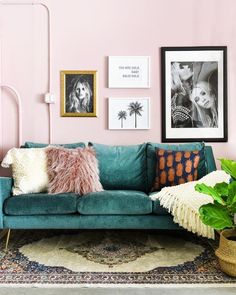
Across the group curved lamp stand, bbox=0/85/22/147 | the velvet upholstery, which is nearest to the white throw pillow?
the velvet upholstery

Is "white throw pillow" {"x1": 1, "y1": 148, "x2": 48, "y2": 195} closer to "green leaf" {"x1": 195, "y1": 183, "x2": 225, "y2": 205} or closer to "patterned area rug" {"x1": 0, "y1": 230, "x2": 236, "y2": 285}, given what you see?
"patterned area rug" {"x1": 0, "y1": 230, "x2": 236, "y2": 285}

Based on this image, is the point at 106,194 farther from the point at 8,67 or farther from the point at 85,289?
the point at 8,67

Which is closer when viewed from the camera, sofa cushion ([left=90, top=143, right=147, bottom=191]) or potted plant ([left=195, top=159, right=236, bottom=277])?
potted plant ([left=195, top=159, right=236, bottom=277])

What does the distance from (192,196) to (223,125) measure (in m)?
1.24

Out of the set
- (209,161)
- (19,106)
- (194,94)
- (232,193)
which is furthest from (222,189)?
(19,106)

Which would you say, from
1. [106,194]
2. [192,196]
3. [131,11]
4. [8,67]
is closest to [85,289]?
[106,194]

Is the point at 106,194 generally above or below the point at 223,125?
below

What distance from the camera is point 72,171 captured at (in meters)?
2.66

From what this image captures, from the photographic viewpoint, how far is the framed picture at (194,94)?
332 cm

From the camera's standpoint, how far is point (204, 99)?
3332 millimetres

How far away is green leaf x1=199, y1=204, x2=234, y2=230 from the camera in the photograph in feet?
6.46

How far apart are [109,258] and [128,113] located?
1.52 m

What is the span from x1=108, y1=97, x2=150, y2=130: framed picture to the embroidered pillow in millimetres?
594

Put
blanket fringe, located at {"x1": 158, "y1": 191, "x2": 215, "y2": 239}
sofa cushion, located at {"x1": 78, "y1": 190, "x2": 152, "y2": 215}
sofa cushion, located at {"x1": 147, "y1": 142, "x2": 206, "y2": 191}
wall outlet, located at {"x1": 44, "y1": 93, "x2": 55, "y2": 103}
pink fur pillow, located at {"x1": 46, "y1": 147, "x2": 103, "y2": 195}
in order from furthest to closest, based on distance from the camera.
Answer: wall outlet, located at {"x1": 44, "y1": 93, "x2": 55, "y2": 103}
sofa cushion, located at {"x1": 147, "y1": 142, "x2": 206, "y2": 191}
pink fur pillow, located at {"x1": 46, "y1": 147, "x2": 103, "y2": 195}
sofa cushion, located at {"x1": 78, "y1": 190, "x2": 152, "y2": 215}
blanket fringe, located at {"x1": 158, "y1": 191, "x2": 215, "y2": 239}
